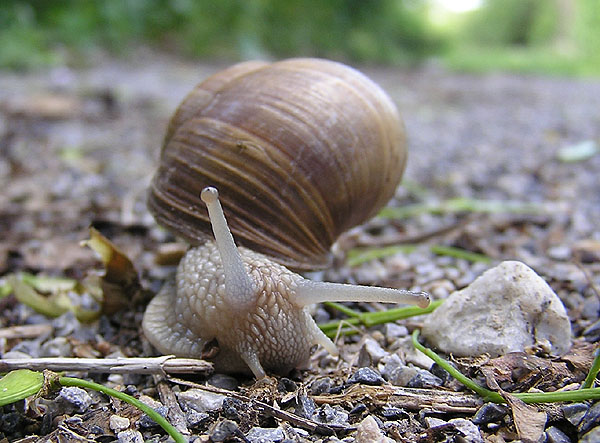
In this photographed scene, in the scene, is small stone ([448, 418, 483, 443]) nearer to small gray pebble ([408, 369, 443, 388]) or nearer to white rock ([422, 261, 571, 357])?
small gray pebble ([408, 369, 443, 388])

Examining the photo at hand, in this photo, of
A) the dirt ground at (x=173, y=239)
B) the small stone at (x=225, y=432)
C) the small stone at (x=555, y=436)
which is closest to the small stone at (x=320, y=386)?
the dirt ground at (x=173, y=239)

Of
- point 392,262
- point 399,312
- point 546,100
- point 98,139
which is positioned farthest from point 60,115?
point 546,100

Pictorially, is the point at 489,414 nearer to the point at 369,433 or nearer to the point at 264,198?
the point at 369,433

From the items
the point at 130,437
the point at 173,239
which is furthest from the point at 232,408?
the point at 173,239

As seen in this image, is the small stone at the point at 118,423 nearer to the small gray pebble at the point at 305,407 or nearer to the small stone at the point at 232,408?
the small stone at the point at 232,408

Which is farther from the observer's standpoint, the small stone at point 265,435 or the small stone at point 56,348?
the small stone at point 56,348

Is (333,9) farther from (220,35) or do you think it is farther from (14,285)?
(14,285)
